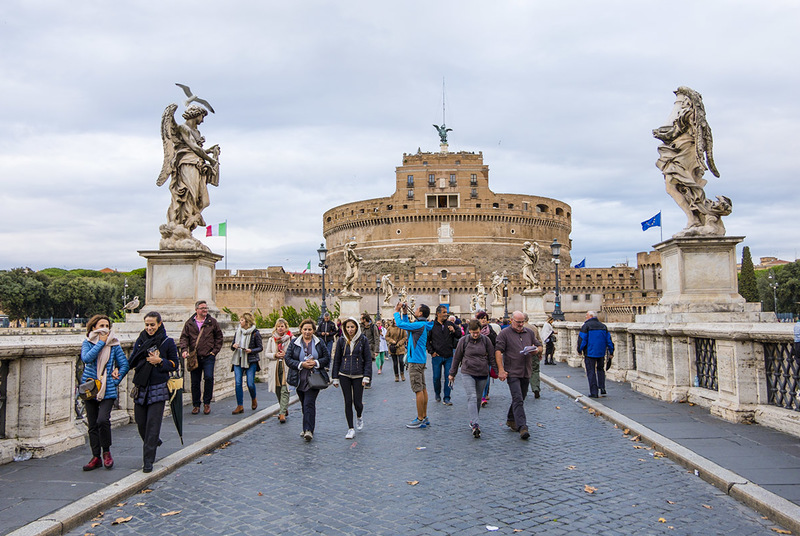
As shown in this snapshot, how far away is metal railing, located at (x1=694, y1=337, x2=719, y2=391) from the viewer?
771cm

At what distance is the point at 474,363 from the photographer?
743 centimetres

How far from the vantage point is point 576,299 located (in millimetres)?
71250

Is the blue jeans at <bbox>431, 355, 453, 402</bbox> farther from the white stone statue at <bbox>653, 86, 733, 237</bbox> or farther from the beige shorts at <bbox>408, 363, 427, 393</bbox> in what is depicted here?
the white stone statue at <bbox>653, 86, 733, 237</bbox>

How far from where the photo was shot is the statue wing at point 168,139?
9031 mm

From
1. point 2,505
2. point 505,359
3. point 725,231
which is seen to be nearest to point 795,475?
point 505,359

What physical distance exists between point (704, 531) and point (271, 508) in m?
2.96

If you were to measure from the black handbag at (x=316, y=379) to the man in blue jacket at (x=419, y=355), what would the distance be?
1236mm

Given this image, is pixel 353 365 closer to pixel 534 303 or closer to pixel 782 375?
pixel 782 375

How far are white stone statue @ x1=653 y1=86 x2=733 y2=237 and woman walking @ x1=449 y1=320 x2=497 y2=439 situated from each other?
3308mm

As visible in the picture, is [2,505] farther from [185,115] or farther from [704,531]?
[185,115]

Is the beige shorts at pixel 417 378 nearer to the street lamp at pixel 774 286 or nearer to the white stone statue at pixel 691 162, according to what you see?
the white stone statue at pixel 691 162

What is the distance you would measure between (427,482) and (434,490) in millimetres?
247

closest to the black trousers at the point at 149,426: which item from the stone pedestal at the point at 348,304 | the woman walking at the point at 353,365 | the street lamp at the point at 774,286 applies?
the woman walking at the point at 353,365

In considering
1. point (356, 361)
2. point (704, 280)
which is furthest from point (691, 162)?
point (356, 361)
